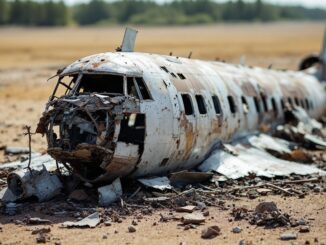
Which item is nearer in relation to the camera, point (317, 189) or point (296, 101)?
point (317, 189)

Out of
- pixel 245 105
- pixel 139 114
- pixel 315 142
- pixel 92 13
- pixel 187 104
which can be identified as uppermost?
pixel 187 104

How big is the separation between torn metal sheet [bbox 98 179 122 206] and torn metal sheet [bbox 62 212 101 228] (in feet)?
3.73

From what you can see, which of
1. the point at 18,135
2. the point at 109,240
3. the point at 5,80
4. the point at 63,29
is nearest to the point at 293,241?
the point at 109,240

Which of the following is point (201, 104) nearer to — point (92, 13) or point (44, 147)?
point (44, 147)

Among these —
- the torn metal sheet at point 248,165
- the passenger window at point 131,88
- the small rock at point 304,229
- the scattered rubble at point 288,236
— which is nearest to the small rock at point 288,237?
the scattered rubble at point 288,236

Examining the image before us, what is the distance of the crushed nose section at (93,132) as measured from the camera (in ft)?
51.6

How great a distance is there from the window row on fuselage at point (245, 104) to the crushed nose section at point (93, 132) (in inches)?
109

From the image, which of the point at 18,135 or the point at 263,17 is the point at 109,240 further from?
the point at 263,17

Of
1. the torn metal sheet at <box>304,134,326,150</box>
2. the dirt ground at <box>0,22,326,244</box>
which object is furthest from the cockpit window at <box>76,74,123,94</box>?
the torn metal sheet at <box>304,134,326,150</box>

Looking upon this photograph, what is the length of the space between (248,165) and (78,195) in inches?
252

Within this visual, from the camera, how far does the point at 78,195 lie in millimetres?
16672

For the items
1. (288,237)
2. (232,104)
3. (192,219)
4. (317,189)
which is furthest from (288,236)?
(232,104)

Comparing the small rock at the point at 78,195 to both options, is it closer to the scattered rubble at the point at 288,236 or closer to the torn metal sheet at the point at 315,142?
the scattered rubble at the point at 288,236

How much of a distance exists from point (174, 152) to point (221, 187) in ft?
6.33
